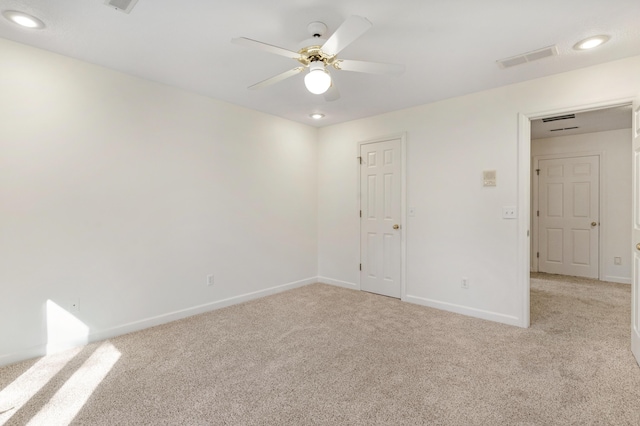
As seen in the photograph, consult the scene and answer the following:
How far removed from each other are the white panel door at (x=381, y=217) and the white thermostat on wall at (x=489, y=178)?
0.98 metres

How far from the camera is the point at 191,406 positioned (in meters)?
1.86

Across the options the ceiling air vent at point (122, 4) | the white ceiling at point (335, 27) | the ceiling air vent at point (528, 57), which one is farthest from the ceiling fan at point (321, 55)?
the ceiling air vent at point (528, 57)

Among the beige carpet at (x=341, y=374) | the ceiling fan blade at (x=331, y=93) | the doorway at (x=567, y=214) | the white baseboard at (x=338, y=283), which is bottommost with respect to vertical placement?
the beige carpet at (x=341, y=374)

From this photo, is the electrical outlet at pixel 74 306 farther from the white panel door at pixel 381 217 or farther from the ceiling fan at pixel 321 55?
the white panel door at pixel 381 217

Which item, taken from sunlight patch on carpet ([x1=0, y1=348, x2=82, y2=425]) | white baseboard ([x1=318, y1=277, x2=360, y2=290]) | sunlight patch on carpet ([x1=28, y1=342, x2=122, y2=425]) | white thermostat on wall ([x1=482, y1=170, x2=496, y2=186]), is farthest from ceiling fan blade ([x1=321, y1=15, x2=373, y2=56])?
white baseboard ([x1=318, y1=277, x2=360, y2=290])

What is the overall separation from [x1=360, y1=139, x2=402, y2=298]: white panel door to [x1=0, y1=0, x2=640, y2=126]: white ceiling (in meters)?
1.14

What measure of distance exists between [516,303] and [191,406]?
302 centimetres

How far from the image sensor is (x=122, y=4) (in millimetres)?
1861

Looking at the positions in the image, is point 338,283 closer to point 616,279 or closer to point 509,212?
point 509,212

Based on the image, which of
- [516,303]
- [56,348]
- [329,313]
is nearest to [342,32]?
[329,313]

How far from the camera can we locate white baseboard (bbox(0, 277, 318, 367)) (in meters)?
2.42

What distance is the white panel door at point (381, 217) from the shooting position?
4047 millimetres

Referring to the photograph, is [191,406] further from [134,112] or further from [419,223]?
[419,223]

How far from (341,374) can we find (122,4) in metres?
2.74
